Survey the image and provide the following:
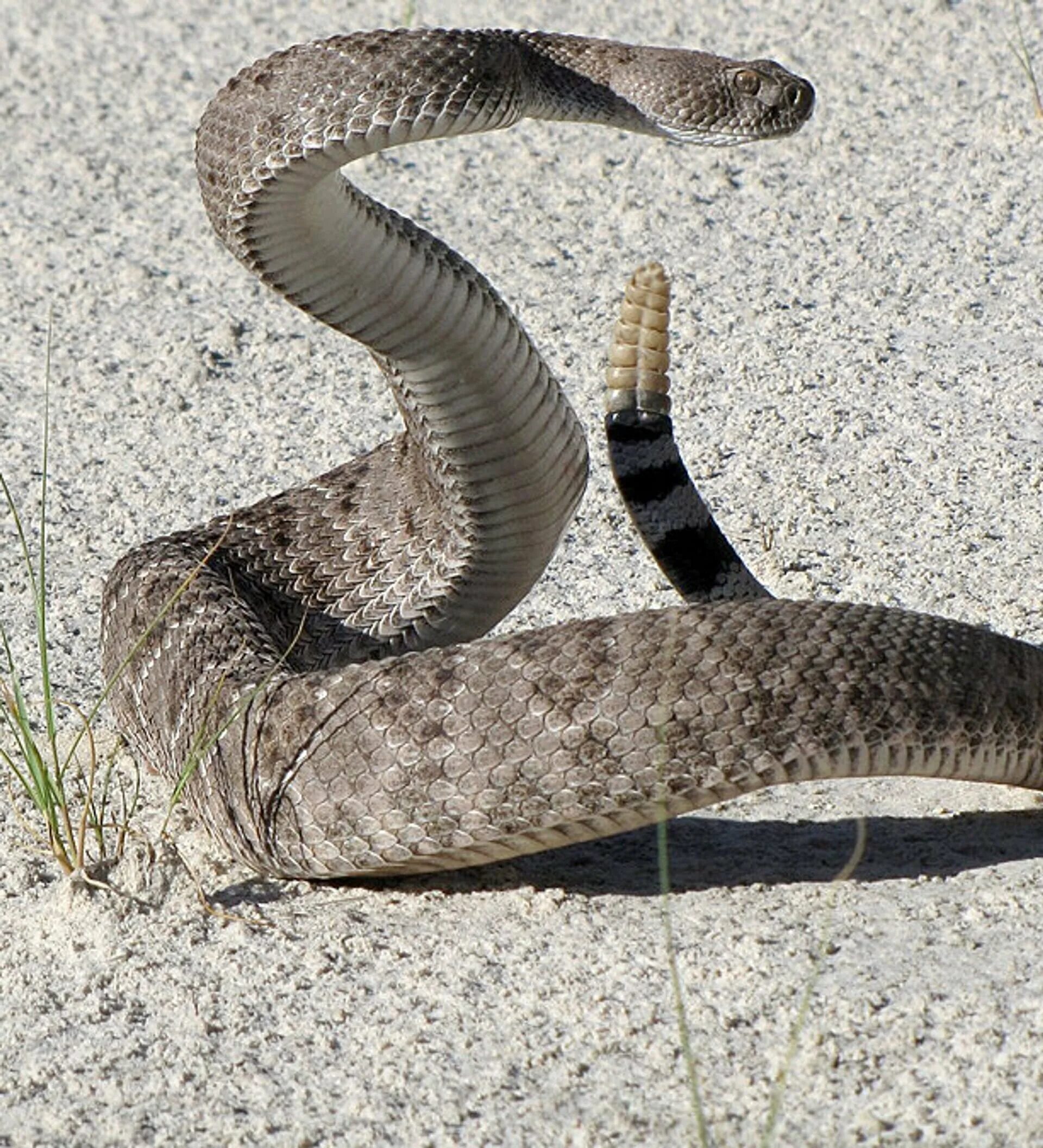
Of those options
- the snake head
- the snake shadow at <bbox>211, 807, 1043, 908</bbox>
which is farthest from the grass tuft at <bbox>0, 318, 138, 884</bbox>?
the snake head

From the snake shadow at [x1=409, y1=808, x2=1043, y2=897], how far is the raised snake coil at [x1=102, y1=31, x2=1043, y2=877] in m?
0.20

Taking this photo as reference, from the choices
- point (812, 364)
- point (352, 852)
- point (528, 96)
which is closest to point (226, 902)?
point (352, 852)

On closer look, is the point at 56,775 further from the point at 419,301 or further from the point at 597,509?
the point at 597,509

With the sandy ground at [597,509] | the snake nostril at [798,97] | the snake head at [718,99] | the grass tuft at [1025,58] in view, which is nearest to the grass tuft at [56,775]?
the sandy ground at [597,509]

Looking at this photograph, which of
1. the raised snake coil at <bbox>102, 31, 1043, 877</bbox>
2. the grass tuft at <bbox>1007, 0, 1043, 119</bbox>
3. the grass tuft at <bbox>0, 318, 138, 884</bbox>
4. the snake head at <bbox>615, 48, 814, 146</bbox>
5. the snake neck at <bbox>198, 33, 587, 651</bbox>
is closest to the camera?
the raised snake coil at <bbox>102, 31, 1043, 877</bbox>

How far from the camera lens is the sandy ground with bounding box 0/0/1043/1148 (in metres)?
3.07

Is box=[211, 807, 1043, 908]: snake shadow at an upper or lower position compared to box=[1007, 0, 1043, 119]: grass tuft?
lower

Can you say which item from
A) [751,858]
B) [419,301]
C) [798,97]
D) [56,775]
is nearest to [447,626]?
[419,301]

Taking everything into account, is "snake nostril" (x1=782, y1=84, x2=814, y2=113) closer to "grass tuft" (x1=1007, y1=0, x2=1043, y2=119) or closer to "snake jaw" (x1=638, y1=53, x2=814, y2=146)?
"snake jaw" (x1=638, y1=53, x2=814, y2=146)

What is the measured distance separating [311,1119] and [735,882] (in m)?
1.02

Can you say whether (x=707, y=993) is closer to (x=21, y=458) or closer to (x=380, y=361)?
(x=380, y=361)

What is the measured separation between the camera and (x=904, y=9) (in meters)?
7.97

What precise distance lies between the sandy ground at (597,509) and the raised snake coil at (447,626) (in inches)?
9.3

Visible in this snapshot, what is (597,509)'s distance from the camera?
561 cm
